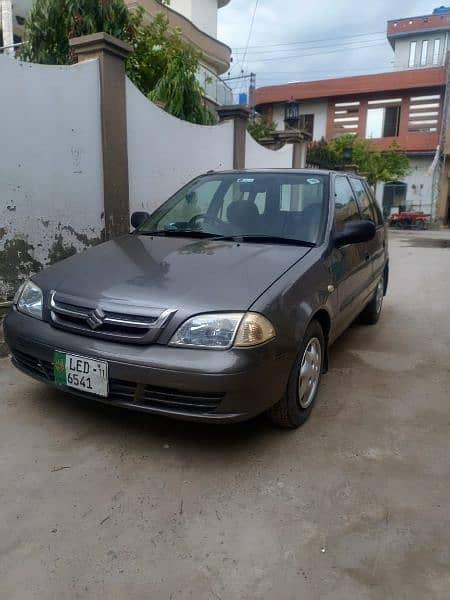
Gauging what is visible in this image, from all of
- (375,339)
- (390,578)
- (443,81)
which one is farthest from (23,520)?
(443,81)

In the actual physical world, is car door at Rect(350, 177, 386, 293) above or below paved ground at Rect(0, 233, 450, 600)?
above

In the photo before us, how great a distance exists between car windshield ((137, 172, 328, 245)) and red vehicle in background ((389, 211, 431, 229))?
22576 millimetres

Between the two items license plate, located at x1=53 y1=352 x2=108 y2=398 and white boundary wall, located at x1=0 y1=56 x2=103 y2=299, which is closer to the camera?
license plate, located at x1=53 y1=352 x2=108 y2=398

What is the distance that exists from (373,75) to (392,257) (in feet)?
65.7

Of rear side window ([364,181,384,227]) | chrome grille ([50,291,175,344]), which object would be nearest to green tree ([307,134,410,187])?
rear side window ([364,181,384,227])

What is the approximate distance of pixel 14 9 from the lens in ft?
39.9

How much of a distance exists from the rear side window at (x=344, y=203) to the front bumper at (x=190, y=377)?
4.85ft

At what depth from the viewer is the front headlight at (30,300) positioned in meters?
2.85

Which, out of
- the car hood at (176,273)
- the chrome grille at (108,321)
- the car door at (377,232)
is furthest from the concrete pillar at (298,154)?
the chrome grille at (108,321)

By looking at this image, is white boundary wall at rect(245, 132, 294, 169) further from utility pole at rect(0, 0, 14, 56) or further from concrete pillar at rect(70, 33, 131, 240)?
utility pole at rect(0, 0, 14, 56)

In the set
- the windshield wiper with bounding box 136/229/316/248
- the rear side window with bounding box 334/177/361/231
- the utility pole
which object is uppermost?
the utility pole

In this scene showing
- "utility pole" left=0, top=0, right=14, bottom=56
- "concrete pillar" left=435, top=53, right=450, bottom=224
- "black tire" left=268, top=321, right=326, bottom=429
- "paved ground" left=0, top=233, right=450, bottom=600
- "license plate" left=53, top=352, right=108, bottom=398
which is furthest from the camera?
"concrete pillar" left=435, top=53, right=450, bottom=224

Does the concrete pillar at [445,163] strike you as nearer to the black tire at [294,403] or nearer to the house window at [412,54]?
the house window at [412,54]

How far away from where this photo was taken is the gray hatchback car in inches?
94.7
